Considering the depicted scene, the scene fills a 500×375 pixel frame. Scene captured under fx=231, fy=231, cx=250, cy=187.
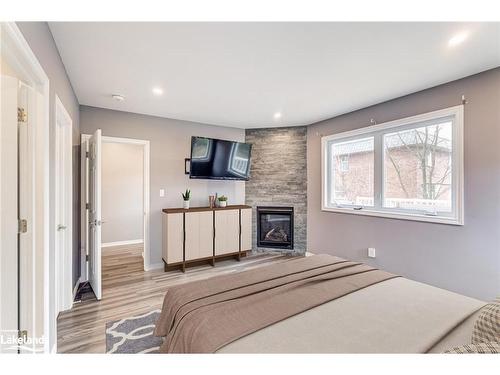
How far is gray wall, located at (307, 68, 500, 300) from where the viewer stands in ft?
7.14

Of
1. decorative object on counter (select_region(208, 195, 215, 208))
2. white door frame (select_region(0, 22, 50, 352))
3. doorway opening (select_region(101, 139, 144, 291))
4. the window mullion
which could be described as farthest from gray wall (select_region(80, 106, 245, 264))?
the window mullion

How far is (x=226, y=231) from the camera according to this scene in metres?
3.83

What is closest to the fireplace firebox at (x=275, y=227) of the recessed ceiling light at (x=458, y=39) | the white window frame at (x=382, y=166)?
the white window frame at (x=382, y=166)

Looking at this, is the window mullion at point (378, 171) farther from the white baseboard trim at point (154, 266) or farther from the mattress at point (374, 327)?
the white baseboard trim at point (154, 266)

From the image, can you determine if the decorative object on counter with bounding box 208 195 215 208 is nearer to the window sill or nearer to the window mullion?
the window sill

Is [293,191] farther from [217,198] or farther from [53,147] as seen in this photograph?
[53,147]

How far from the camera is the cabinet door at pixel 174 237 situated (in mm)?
3346

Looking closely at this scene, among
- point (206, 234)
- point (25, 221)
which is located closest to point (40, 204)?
point (25, 221)

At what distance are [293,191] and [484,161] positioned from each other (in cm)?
255

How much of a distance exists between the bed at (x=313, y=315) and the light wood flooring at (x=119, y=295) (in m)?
0.96

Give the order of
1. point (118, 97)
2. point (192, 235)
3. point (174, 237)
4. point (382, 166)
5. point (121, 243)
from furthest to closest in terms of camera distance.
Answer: point (121, 243) → point (192, 235) → point (174, 237) → point (382, 166) → point (118, 97)

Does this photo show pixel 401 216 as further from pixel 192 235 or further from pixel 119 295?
pixel 119 295

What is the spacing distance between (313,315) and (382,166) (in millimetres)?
2579
